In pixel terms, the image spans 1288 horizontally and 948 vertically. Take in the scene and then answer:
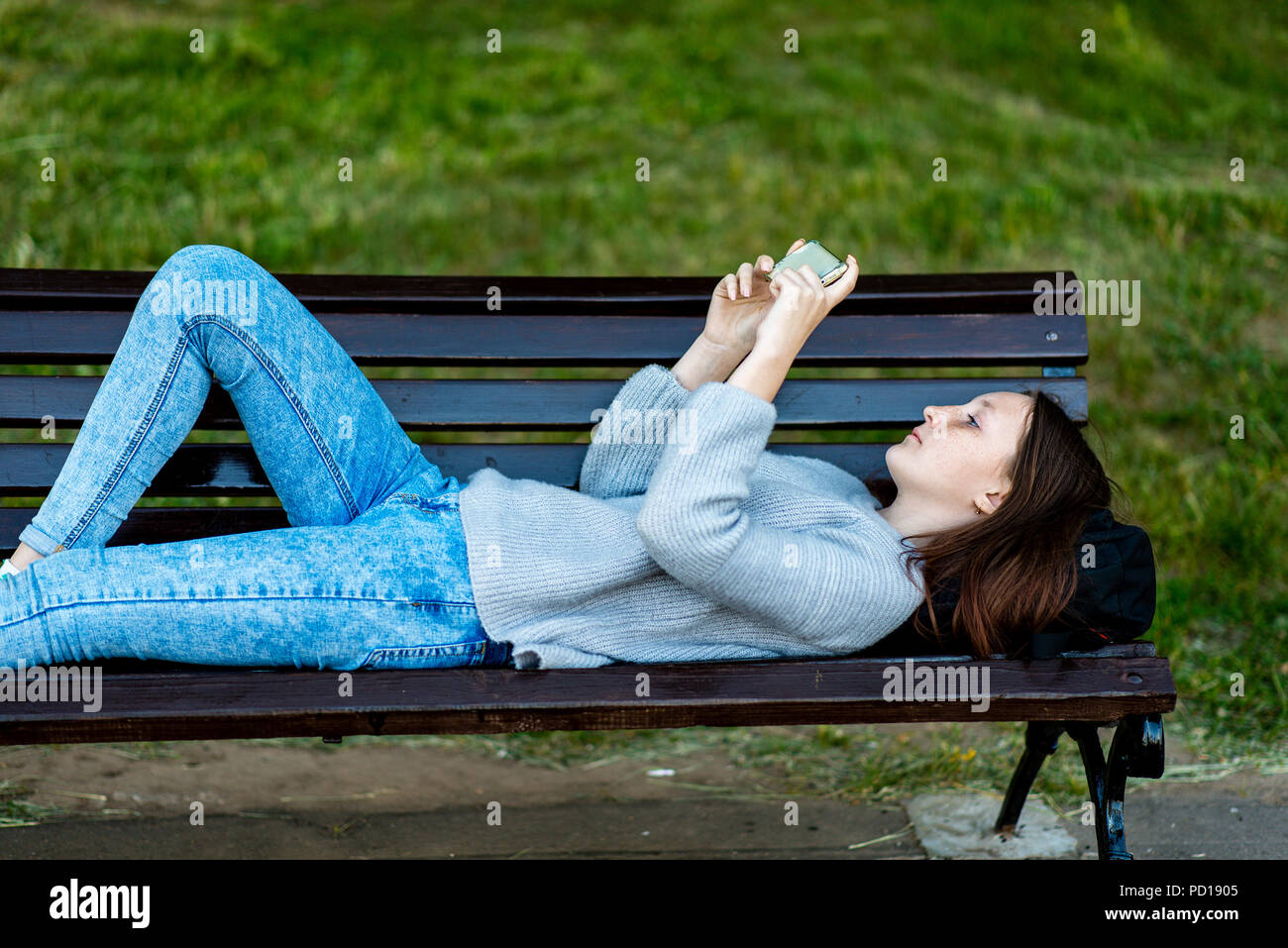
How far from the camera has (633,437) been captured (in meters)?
2.72

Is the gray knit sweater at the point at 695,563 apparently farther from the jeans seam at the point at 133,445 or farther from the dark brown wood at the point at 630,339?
the jeans seam at the point at 133,445

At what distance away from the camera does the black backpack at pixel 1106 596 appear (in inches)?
91.7

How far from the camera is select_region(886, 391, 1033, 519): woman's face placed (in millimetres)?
2471

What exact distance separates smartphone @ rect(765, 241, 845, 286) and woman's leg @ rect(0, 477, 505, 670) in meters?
0.85

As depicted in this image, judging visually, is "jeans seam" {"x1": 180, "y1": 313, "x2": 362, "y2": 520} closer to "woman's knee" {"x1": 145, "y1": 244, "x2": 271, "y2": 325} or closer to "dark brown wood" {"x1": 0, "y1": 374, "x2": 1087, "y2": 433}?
"woman's knee" {"x1": 145, "y1": 244, "x2": 271, "y2": 325}

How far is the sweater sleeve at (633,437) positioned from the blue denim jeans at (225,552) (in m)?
0.39

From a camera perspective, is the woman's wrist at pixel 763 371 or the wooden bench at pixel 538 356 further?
the wooden bench at pixel 538 356

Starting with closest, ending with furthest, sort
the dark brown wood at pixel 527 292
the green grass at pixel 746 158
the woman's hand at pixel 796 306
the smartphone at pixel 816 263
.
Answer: the woman's hand at pixel 796 306 → the smartphone at pixel 816 263 → the dark brown wood at pixel 527 292 → the green grass at pixel 746 158

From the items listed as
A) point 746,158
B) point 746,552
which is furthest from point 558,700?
point 746,158

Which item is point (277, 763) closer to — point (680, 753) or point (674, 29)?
point (680, 753)

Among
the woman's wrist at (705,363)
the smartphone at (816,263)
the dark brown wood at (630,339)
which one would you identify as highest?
the smartphone at (816,263)

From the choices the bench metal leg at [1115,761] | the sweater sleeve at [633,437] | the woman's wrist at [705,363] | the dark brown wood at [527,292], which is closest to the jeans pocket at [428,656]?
the sweater sleeve at [633,437]
